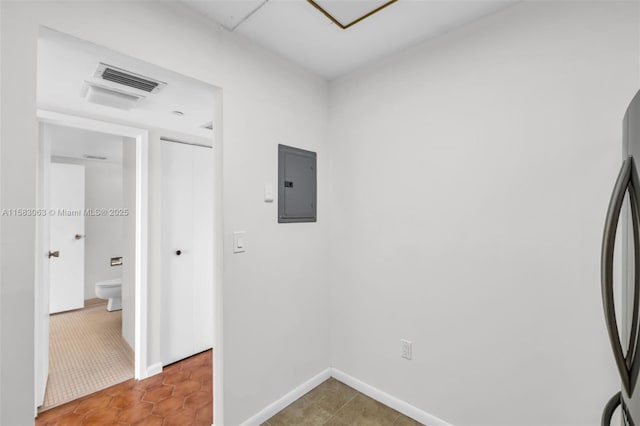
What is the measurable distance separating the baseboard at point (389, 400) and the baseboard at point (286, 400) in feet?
0.44

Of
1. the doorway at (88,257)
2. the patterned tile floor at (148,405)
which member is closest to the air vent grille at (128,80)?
the doorway at (88,257)

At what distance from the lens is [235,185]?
5.93ft

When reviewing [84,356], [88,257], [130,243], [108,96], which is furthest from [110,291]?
[108,96]

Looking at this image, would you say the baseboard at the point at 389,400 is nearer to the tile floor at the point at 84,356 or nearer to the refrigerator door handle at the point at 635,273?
the refrigerator door handle at the point at 635,273

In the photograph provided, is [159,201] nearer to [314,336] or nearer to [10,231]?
[10,231]

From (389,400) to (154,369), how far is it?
1.96 metres

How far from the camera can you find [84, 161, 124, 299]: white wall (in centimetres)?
459

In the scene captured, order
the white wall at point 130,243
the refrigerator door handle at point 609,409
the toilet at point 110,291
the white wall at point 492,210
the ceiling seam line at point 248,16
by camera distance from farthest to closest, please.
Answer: the toilet at point 110,291, the white wall at point 130,243, the ceiling seam line at point 248,16, the white wall at point 492,210, the refrigerator door handle at point 609,409

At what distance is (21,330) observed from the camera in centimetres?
112

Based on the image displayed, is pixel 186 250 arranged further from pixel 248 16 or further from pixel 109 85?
pixel 248 16

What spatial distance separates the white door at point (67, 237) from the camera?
13.6 ft

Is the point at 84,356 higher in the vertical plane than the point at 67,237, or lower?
lower

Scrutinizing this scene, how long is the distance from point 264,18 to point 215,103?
Result: 1.84 ft

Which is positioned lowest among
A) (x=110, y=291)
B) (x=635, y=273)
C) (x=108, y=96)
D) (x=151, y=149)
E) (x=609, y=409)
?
(x=110, y=291)
